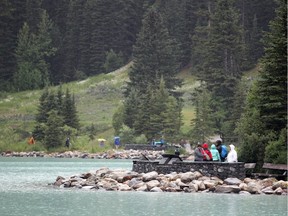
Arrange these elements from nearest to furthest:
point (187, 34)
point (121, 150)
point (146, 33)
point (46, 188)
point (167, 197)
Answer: point (167, 197) < point (46, 188) < point (121, 150) < point (146, 33) < point (187, 34)

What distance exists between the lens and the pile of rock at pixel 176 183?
144 feet

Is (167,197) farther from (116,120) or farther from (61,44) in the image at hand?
(61,44)

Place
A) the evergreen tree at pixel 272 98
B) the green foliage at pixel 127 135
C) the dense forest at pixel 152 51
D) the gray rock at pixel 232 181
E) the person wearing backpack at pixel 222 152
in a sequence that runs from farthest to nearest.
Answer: the green foliage at pixel 127 135
the dense forest at pixel 152 51
the evergreen tree at pixel 272 98
the person wearing backpack at pixel 222 152
the gray rock at pixel 232 181

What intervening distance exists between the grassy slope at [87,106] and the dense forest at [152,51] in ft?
9.73

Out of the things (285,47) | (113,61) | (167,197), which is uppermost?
(113,61)

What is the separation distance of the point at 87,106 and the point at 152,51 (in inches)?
526

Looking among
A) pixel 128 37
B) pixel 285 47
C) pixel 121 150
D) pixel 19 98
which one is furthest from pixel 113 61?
pixel 285 47

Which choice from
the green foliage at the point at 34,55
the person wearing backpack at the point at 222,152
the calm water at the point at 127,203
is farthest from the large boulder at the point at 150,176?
the green foliage at the point at 34,55

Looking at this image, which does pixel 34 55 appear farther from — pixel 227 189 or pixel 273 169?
pixel 227 189

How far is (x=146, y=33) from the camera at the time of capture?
13738 centimetres

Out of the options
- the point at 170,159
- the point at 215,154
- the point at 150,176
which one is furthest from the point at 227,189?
the point at 170,159

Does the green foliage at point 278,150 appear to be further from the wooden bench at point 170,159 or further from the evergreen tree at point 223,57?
the evergreen tree at point 223,57

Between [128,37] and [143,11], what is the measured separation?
5.84 metres

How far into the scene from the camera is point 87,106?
135m
